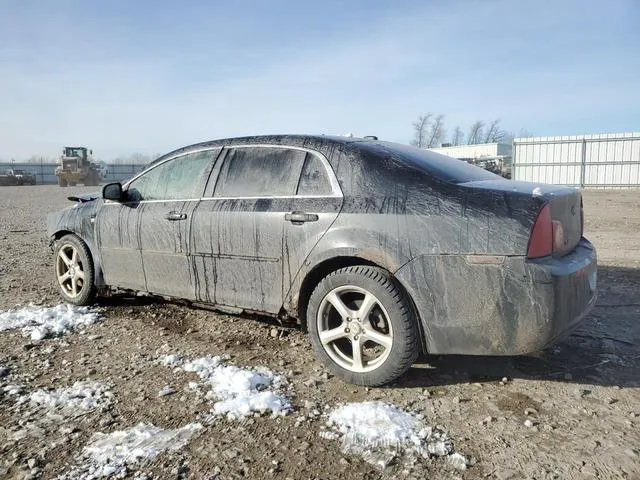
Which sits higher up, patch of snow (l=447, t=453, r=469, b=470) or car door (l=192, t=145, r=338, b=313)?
car door (l=192, t=145, r=338, b=313)

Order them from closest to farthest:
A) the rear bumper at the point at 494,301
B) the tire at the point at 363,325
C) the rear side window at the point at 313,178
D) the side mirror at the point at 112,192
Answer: the rear bumper at the point at 494,301
the tire at the point at 363,325
the rear side window at the point at 313,178
the side mirror at the point at 112,192

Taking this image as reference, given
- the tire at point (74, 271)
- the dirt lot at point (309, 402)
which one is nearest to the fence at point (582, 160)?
the dirt lot at point (309, 402)

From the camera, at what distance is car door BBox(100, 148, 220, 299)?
13.2ft

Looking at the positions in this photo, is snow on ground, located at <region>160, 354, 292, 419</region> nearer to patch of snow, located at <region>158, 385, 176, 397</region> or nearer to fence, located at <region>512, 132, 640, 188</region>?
patch of snow, located at <region>158, 385, 176, 397</region>

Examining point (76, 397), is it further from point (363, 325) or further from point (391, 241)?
point (391, 241)

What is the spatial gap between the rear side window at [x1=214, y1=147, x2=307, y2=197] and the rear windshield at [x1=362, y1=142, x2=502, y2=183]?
0.60m

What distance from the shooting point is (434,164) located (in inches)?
133

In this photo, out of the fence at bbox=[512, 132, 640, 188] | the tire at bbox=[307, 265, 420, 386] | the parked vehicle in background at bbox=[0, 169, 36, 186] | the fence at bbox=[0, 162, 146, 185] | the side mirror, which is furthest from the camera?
the fence at bbox=[0, 162, 146, 185]

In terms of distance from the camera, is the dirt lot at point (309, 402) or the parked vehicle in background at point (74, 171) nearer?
the dirt lot at point (309, 402)

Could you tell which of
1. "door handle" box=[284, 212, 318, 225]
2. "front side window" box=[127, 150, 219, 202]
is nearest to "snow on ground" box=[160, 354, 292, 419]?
"door handle" box=[284, 212, 318, 225]

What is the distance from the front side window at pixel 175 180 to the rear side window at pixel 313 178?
0.97 m

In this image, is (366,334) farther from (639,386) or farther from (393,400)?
(639,386)

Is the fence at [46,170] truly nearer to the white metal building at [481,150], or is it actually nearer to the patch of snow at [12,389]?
the white metal building at [481,150]

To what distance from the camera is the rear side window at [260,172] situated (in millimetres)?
3559
